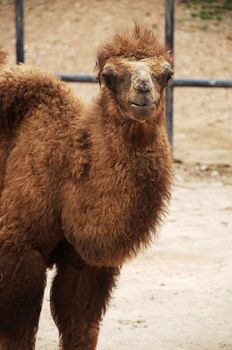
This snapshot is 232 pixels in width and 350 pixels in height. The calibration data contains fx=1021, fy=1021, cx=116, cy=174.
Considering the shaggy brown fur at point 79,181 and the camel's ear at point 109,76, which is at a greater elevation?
the camel's ear at point 109,76

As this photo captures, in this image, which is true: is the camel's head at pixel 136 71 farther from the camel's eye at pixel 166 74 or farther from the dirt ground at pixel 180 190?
the dirt ground at pixel 180 190

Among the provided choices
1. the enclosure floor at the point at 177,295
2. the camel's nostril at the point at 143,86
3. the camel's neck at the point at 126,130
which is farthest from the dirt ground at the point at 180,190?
the camel's nostril at the point at 143,86

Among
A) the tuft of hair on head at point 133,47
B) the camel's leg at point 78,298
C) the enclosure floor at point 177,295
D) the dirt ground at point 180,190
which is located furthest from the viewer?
the dirt ground at point 180,190

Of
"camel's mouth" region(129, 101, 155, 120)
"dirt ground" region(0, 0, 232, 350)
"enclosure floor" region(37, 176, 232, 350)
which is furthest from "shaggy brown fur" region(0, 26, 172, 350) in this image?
"enclosure floor" region(37, 176, 232, 350)

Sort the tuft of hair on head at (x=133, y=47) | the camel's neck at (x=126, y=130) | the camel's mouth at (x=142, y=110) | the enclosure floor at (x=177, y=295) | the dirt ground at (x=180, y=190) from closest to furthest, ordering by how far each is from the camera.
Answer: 1. the camel's mouth at (x=142, y=110)
2. the camel's neck at (x=126, y=130)
3. the tuft of hair on head at (x=133, y=47)
4. the enclosure floor at (x=177, y=295)
5. the dirt ground at (x=180, y=190)

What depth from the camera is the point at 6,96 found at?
5.32 m

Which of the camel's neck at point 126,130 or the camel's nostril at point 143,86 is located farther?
the camel's neck at point 126,130

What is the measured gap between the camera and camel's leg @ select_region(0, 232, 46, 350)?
199 inches

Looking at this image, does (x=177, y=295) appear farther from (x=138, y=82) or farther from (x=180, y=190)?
(x=180, y=190)

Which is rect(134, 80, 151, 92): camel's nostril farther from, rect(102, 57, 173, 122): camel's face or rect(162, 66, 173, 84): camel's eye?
rect(162, 66, 173, 84): camel's eye

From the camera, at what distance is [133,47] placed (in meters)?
4.98

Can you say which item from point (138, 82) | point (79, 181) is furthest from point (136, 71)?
point (79, 181)

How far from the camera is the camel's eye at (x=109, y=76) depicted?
490 cm

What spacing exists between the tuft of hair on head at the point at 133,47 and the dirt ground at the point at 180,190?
1.79 feet
